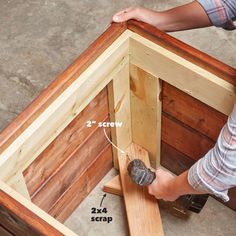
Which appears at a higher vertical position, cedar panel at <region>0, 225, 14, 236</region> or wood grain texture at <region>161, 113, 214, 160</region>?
wood grain texture at <region>161, 113, 214, 160</region>

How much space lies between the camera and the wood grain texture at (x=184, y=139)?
1325 mm

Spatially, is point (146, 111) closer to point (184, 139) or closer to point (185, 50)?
point (184, 139)

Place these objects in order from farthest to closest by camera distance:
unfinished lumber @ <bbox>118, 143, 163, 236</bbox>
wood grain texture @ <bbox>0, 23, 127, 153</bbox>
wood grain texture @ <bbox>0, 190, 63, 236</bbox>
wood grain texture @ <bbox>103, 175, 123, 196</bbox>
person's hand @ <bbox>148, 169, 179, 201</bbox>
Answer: wood grain texture @ <bbox>103, 175, 123, 196</bbox> → unfinished lumber @ <bbox>118, 143, 163, 236</bbox> → person's hand @ <bbox>148, 169, 179, 201</bbox> → wood grain texture @ <bbox>0, 23, 127, 153</bbox> → wood grain texture @ <bbox>0, 190, 63, 236</bbox>

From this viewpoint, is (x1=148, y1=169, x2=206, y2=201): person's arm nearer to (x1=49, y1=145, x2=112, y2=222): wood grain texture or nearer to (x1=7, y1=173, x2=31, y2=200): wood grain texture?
(x1=49, y1=145, x2=112, y2=222): wood grain texture

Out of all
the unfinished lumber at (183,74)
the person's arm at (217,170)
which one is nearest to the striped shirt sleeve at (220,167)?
the person's arm at (217,170)

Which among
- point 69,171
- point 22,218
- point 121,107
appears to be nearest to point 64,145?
point 69,171

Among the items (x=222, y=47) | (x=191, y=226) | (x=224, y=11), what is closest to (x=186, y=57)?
(x=224, y=11)

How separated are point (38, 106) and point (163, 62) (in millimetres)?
329

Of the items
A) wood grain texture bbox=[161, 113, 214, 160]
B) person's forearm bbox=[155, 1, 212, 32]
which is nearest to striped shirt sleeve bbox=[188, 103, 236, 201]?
wood grain texture bbox=[161, 113, 214, 160]

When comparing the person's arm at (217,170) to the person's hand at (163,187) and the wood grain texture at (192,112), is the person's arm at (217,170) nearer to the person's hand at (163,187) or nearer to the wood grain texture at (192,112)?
the person's hand at (163,187)

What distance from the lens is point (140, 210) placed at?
141 centimetres

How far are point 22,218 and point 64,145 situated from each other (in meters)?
0.32

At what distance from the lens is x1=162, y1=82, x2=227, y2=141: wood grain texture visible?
123 centimetres

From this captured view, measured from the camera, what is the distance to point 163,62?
1.20 meters
